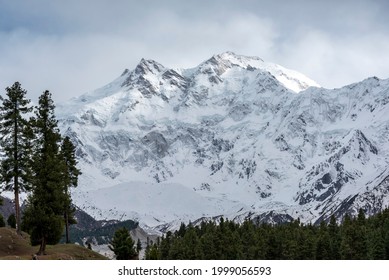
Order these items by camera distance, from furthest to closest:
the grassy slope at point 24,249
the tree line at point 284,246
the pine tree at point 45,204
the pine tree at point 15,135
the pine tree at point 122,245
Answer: the tree line at point 284,246, the pine tree at point 122,245, the pine tree at point 15,135, the grassy slope at point 24,249, the pine tree at point 45,204

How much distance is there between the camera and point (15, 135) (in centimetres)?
6662

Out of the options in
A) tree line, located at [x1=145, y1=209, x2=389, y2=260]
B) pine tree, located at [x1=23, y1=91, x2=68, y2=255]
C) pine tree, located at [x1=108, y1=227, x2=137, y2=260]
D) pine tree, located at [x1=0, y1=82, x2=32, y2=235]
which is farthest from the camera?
tree line, located at [x1=145, y1=209, x2=389, y2=260]

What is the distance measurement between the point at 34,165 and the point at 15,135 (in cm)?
541

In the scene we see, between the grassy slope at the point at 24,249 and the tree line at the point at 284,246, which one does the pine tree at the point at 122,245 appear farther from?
the grassy slope at the point at 24,249

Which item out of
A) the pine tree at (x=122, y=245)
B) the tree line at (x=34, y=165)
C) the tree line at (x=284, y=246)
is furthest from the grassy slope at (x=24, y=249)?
the tree line at (x=284, y=246)

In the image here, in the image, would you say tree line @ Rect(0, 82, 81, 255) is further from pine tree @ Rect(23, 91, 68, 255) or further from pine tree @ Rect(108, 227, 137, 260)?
pine tree @ Rect(108, 227, 137, 260)

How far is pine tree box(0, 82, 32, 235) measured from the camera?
66.3 m

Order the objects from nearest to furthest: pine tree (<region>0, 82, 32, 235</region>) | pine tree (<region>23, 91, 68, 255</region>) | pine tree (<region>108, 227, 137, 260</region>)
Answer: pine tree (<region>23, 91, 68, 255</region>), pine tree (<region>0, 82, 32, 235</region>), pine tree (<region>108, 227, 137, 260</region>)

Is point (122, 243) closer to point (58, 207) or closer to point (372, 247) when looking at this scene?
point (58, 207)

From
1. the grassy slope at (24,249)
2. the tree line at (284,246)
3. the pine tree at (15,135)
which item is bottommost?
the grassy slope at (24,249)

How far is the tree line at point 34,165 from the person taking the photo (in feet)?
196

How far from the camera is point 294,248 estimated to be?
117 m

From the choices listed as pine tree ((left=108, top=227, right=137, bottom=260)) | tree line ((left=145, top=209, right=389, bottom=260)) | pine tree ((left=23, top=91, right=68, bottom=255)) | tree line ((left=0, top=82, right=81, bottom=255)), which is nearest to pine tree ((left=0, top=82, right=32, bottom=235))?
tree line ((left=0, top=82, right=81, bottom=255))
